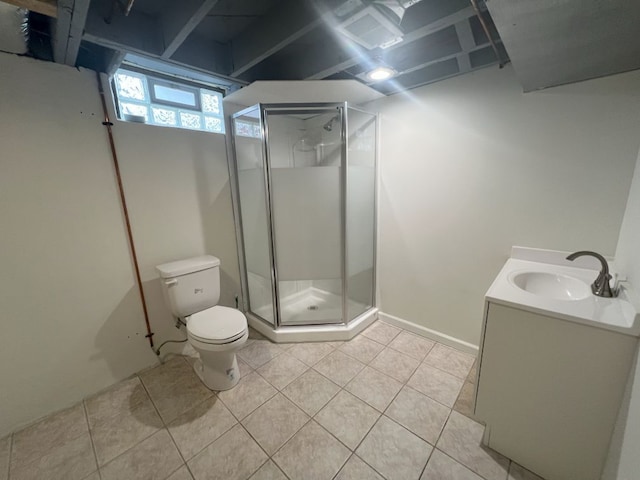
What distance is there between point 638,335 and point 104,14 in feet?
8.96

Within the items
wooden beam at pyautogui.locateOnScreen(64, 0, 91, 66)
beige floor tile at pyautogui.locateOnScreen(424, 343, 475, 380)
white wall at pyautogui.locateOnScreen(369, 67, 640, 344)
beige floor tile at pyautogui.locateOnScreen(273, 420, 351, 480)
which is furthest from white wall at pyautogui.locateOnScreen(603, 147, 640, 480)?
wooden beam at pyautogui.locateOnScreen(64, 0, 91, 66)

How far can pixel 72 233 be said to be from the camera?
155cm

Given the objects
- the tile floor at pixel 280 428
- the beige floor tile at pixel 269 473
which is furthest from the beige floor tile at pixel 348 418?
the beige floor tile at pixel 269 473

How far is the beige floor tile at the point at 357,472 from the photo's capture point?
1.17 meters

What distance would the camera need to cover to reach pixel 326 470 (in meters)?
1.20

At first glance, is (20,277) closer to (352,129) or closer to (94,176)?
(94,176)

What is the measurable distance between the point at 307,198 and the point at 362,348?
1.35m

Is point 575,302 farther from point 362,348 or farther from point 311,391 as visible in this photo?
point 311,391

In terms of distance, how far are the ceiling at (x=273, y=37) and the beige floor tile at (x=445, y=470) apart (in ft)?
6.90

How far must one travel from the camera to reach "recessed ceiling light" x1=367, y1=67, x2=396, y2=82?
1.60 metres

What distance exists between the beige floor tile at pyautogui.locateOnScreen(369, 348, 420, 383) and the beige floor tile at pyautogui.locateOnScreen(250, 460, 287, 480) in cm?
93

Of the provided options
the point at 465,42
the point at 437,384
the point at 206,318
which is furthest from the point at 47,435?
the point at 465,42

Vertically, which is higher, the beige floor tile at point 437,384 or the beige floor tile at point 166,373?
the beige floor tile at point 437,384

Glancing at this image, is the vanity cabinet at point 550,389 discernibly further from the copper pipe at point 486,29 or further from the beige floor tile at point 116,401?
the beige floor tile at point 116,401
